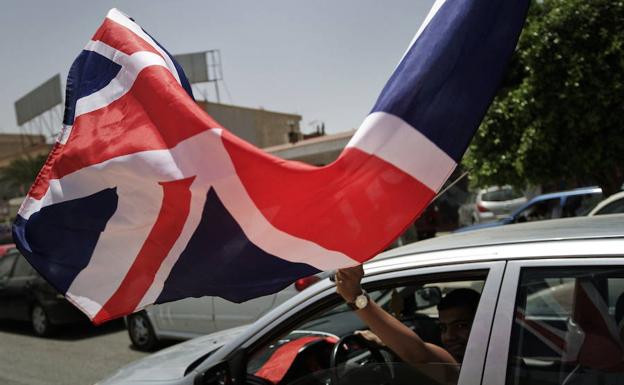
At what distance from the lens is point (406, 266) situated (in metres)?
2.13

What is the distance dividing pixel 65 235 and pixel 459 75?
146 centimetres

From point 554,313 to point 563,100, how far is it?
6.34 metres

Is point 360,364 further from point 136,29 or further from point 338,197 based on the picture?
point 136,29

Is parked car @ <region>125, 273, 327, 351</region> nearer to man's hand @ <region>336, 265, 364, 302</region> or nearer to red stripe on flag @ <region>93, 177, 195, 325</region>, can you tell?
man's hand @ <region>336, 265, 364, 302</region>

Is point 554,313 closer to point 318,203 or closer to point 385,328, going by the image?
point 385,328

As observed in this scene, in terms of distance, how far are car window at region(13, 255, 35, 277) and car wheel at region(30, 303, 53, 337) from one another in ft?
1.91

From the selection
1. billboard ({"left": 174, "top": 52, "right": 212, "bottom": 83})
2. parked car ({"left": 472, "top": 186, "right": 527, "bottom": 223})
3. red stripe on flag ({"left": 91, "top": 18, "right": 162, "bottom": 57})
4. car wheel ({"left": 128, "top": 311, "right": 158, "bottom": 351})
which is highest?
billboard ({"left": 174, "top": 52, "right": 212, "bottom": 83})

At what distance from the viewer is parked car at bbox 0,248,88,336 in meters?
8.81

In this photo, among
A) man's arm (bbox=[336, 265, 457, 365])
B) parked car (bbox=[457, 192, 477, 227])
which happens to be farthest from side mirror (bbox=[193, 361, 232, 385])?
parked car (bbox=[457, 192, 477, 227])

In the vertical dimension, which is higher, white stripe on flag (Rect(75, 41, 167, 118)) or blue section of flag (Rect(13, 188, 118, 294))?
white stripe on flag (Rect(75, 41, 167, 118))

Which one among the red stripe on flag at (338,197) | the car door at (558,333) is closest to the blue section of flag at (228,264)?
the red stripe on flag at (338,197)

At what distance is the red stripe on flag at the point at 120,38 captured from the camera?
6.81ft

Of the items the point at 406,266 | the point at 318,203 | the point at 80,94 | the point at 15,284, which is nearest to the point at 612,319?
the point at 406,266

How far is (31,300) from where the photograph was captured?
9.23 meters
